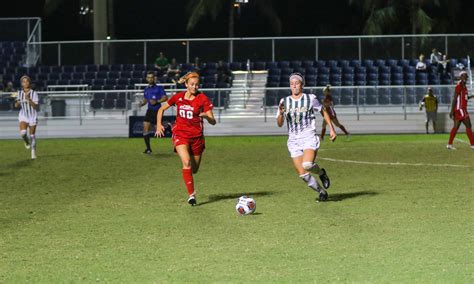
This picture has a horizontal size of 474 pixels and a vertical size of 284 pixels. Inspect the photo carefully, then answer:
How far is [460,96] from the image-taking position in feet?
88.9

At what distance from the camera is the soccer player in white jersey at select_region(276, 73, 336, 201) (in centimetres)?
1559

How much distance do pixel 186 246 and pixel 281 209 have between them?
359cm

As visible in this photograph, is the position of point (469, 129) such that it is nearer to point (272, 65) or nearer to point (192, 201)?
point (192, 201)

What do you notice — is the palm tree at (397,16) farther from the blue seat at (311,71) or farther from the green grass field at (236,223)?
the green grass field at (236,223)

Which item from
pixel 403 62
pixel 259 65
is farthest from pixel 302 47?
pixel 403 62

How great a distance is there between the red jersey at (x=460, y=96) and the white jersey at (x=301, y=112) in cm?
1190

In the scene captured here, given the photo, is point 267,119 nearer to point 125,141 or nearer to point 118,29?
point 125,141

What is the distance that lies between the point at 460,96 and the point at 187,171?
13.1 meters

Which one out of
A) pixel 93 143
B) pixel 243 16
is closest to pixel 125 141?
pixel 93 143

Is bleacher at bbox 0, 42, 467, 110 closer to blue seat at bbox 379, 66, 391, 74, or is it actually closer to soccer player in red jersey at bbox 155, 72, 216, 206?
blue seat at bbox 379, 66, 391, 74

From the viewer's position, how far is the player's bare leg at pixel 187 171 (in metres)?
15.7

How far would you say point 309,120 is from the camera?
619 inches

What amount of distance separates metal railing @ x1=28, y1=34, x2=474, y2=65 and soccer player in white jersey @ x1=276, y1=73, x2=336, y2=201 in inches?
1096

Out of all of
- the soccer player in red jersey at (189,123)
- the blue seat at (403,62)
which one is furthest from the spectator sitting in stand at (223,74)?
the soccer player in red jersey at (189,123)
